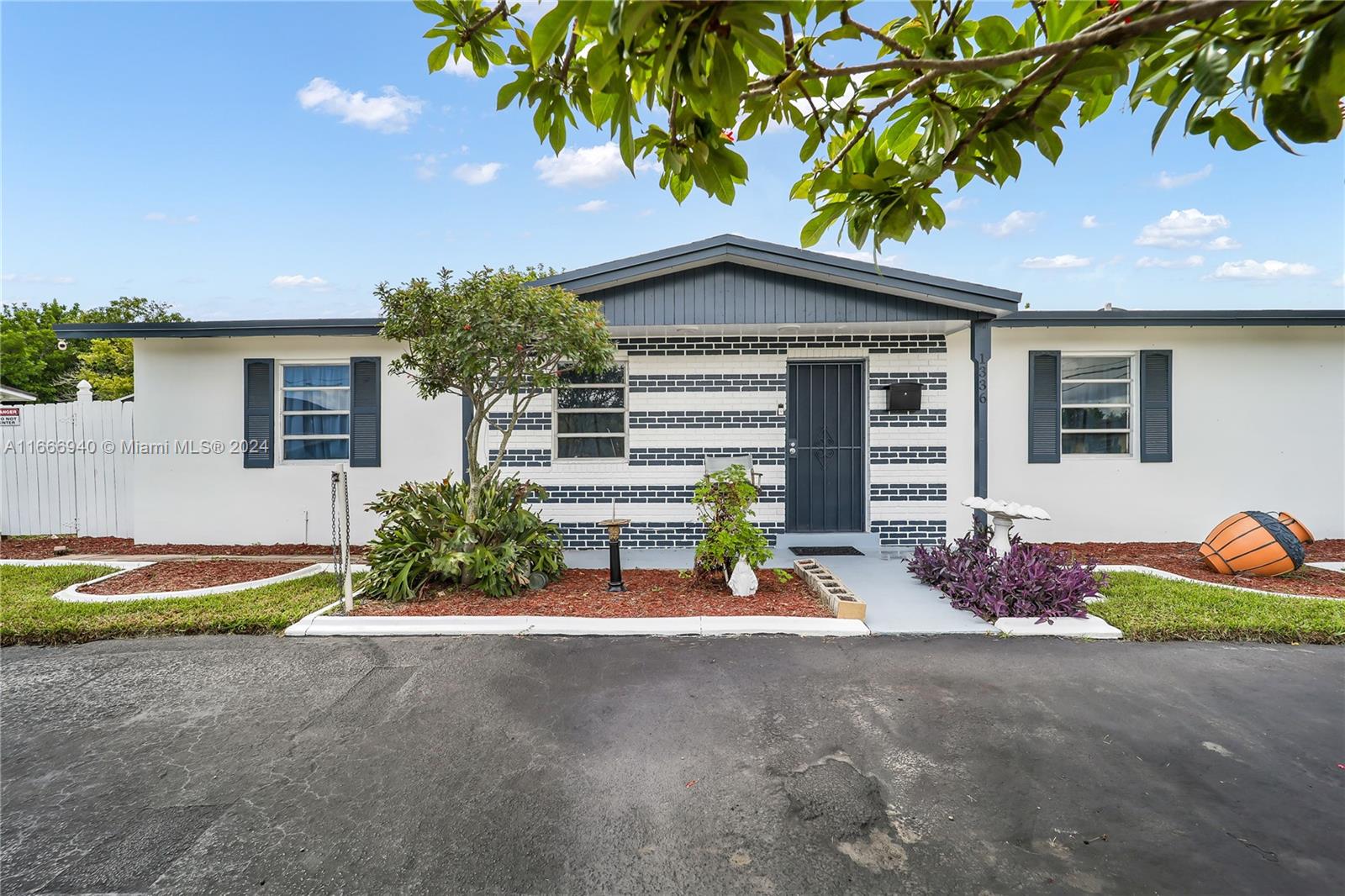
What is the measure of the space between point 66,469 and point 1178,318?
1540 centimetres

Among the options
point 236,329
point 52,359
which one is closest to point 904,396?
point 236,329

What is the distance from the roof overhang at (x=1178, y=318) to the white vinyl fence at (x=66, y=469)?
482 inches

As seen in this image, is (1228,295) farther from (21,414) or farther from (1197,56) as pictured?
(21,414)

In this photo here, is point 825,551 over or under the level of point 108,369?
under

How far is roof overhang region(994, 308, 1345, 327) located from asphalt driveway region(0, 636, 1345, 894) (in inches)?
173

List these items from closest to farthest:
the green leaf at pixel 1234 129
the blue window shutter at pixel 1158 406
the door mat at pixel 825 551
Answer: the green leaf at pixel 1234 129 < the door mat at pixel 825 551 < the blue window shutter at pixel 1158 406

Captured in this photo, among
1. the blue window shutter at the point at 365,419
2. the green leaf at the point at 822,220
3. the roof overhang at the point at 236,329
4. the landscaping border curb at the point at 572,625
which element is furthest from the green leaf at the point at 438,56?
the blue window shutter at the point at 365,419

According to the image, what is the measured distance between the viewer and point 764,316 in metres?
6.50

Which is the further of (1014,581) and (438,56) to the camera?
(1014,581)

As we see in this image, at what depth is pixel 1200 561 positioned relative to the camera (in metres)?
6.65

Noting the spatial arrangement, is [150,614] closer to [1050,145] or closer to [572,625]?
[572,625]

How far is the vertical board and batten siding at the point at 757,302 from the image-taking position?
6.49 metres

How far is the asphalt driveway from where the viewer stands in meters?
2.13

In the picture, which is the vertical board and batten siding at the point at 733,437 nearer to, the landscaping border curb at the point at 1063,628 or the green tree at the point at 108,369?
the landscaping border curb at the point at 1063,628
